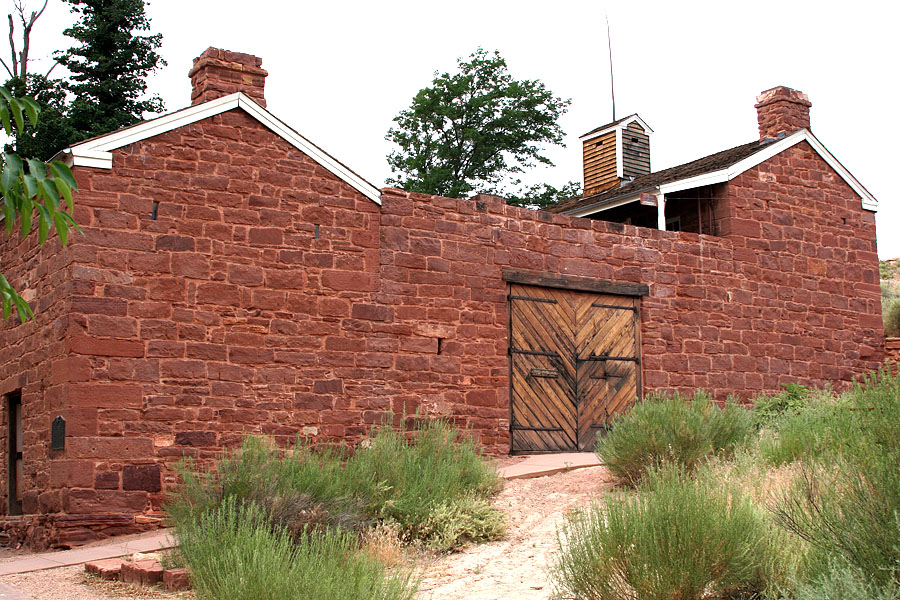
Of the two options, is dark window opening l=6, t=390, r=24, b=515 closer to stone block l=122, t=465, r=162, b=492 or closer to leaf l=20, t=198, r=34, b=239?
stone block l=122, t=465, r=162, b=492

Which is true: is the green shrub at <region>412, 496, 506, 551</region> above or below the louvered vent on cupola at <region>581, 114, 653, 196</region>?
below

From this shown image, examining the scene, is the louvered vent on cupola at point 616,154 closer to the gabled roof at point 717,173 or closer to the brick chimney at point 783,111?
the gabled roof at point 717,173

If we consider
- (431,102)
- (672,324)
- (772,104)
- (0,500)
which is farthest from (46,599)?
(431,102)

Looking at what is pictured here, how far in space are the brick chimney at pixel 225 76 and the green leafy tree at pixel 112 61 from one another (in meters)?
11.1

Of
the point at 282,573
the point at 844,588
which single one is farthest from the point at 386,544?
the point at 844,588

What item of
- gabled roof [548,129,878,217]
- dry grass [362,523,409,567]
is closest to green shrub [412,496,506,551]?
dry grass [362,523,409,567]

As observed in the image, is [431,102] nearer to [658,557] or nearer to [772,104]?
[772,104]

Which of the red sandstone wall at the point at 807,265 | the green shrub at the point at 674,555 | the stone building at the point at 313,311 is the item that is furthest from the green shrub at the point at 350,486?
the red sandstone wall at the point at 807,265

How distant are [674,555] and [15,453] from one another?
8.57m

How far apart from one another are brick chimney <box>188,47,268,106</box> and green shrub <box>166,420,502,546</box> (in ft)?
14.6

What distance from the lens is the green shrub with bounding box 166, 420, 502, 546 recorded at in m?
8.24

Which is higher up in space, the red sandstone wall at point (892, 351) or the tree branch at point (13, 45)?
the tree branch at point (13, 45)

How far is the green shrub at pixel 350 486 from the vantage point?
8.24m

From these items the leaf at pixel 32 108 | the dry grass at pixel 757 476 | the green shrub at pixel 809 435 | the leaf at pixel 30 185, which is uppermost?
the leaf at pixel 32 108
